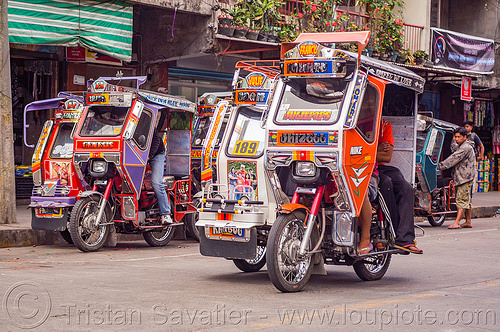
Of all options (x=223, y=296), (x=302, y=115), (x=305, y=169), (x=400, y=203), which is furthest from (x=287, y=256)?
(x=400, y=203)

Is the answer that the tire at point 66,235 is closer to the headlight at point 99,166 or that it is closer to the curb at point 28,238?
the curb at point 28,238

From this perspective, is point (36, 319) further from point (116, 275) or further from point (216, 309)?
point (116, 275)

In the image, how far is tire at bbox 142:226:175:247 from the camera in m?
12.2

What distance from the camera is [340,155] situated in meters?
7.55

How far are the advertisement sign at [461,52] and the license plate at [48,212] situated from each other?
49.0ft

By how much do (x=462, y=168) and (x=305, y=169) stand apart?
922 centimetres

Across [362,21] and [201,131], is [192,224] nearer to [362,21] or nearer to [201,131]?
[201,131]

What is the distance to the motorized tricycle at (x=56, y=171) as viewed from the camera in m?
11.5

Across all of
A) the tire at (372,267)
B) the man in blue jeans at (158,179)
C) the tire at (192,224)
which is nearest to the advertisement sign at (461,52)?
the tire at (192,224)

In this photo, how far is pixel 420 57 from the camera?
22.2 metres

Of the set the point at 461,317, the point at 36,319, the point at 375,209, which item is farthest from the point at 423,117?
the point at 36,319

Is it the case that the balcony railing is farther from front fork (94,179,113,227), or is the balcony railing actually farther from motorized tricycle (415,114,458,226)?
front fork (94,179,113,227)

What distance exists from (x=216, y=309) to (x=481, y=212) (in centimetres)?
1527

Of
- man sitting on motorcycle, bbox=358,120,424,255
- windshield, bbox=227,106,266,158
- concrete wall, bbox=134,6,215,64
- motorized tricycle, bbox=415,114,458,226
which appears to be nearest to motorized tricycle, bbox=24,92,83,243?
windshield, bbox=227,106,266,158
